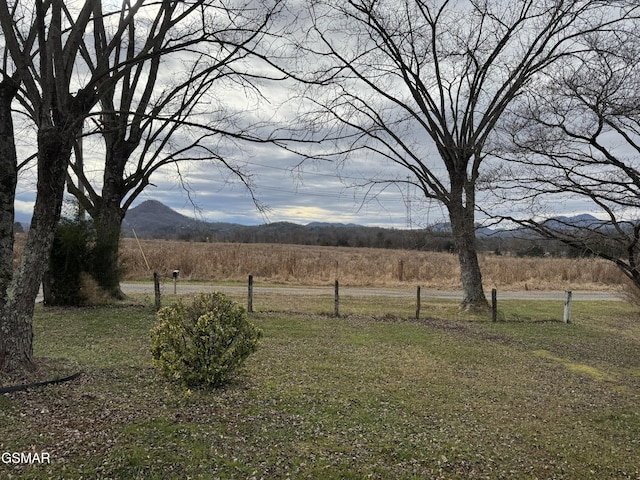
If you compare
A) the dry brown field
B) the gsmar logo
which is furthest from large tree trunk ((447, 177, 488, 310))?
the gsmar logo

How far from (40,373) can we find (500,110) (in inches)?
514

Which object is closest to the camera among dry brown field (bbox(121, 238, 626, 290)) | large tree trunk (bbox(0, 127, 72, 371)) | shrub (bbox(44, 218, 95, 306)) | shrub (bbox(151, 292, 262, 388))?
large tree trunk (bbox(0, 127, 72, 371))

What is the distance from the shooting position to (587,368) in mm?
7969

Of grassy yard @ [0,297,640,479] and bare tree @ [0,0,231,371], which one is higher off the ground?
bare tree @ [0,0,231,371]

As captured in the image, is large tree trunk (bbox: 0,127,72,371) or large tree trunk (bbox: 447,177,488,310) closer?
large tree trunk (bbox: 0,127,72,371)

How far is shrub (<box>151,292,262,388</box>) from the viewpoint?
5180 mm

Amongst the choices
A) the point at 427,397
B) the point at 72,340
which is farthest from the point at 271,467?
the point at 72,340

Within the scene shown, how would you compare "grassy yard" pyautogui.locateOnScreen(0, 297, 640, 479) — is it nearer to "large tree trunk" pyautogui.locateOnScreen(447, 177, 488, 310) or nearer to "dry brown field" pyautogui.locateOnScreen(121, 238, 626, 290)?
"large tree trunk" pyautogui.locateOnScreen(447, 177, 488, 310)

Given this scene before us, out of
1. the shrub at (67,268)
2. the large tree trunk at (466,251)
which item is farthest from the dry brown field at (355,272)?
the shrub at (67,268)

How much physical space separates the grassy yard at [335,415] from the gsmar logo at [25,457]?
52 mm

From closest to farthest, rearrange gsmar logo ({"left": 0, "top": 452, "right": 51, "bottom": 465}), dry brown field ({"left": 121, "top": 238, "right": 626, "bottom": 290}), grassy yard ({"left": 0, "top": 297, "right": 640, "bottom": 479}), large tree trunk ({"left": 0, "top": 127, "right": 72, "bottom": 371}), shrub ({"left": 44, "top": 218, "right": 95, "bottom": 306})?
gsmar logo ({"left": 0, "top": 452, "right": 51, "bottom": 465}) → grassy yard ({"left": 0, "top": 297, "right": 640, "bottom": 479}) → large tree trunk ({"left": 0, "top": 127, "right": 72, "bottom": 371}) → shrub ({"left": 44, "top": 218, "right": 95, "bottom": 306}) → dry brown field ({"left": 121, "top": 238, "right": 626, "bottom": 290})

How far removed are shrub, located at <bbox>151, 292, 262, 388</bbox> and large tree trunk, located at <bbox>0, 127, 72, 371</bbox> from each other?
4.47 ft

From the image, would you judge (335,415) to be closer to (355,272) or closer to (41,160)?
(41,160)

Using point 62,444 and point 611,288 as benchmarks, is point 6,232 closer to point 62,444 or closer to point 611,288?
point 62,444
